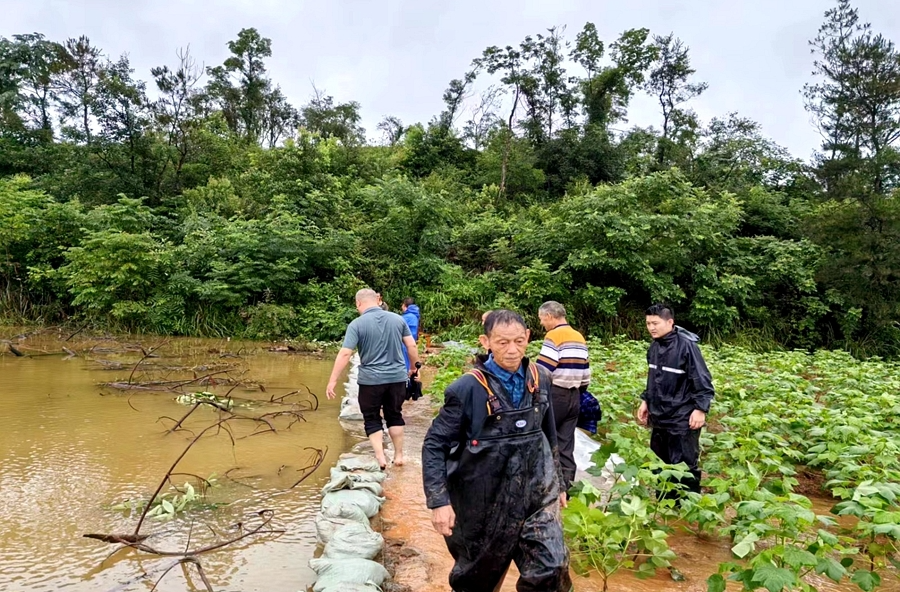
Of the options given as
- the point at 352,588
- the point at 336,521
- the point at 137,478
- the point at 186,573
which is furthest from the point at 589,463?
the point at 137,478

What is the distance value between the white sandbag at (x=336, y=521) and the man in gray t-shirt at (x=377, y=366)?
3.76 ft

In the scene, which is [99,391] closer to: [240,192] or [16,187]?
[16,187]

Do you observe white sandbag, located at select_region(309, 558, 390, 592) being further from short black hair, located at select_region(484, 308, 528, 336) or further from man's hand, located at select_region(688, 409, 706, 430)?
man's hand, located at select_region(688, 409, 706, 430)

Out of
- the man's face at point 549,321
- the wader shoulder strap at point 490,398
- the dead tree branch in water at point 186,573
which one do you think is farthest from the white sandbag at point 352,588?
the man's face at point 549,321

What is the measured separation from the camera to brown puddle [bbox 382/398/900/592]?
3098mm

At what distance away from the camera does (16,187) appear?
16.9 metres

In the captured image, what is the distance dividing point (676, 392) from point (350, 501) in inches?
96.0

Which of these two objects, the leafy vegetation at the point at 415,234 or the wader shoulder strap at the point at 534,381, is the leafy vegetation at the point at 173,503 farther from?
the leafy vegetation at the point at 415,234

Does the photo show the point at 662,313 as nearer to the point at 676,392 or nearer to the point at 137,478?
the point at 676,392

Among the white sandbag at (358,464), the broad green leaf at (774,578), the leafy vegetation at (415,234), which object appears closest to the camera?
the broad green leaf at (774,578)

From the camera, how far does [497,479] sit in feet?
7.67

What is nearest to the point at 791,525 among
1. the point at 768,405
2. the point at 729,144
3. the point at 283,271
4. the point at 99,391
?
the point at 768,405

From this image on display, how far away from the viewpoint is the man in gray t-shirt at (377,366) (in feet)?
16.0

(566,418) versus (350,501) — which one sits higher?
(566,418)
